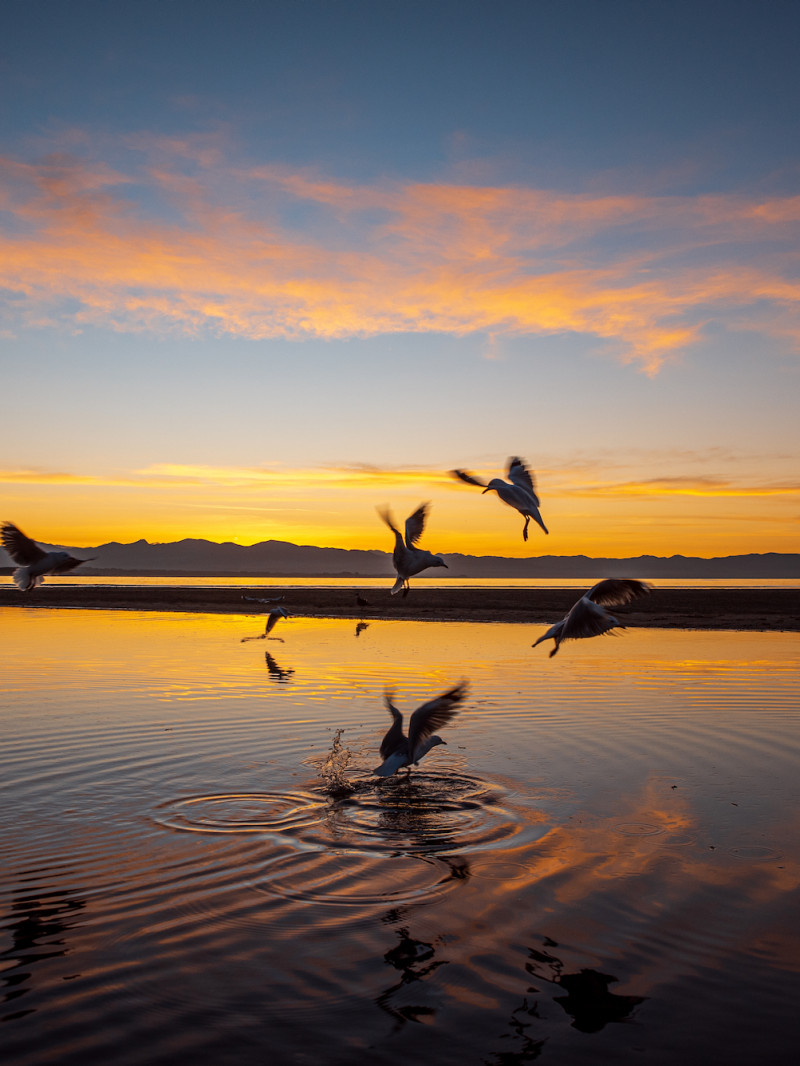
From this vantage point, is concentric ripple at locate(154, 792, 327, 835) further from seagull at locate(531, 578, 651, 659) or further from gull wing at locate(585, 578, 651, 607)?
gull wing at locate(585, 578, 651, 607)

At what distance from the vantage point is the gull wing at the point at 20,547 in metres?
11.8

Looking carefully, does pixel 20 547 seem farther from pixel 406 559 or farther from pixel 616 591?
pixel 616 591

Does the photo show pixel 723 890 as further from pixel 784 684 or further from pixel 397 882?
pixel 784 684

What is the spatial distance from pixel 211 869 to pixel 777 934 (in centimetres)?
518

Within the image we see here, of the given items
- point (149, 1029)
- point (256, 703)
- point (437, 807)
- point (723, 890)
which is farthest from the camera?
point (256, 703)

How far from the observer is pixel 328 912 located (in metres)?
7.70

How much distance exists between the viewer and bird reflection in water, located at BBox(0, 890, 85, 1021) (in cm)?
635

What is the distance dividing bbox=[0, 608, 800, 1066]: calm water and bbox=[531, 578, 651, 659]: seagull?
2.35m

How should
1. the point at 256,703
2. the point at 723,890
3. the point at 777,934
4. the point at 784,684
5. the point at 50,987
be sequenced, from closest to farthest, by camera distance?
1. the point at 50,987
2. the point at 777,934
3. the point at 723,890
4. the point at 256,703
5. the point at 784,684

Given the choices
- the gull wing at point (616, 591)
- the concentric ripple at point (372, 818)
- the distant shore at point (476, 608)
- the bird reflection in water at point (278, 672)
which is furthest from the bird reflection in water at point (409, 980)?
the distant shore at point (476, 608)

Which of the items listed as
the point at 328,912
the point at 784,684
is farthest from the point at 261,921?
the point at 784,684

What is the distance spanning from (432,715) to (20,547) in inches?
234

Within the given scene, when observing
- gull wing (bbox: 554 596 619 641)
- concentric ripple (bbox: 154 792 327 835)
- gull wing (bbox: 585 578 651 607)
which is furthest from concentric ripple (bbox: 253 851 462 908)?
gull wing (bbox: 585 578 651 607)

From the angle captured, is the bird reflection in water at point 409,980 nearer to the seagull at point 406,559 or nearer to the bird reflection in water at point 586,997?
the bird reflection in water at point 586,997
